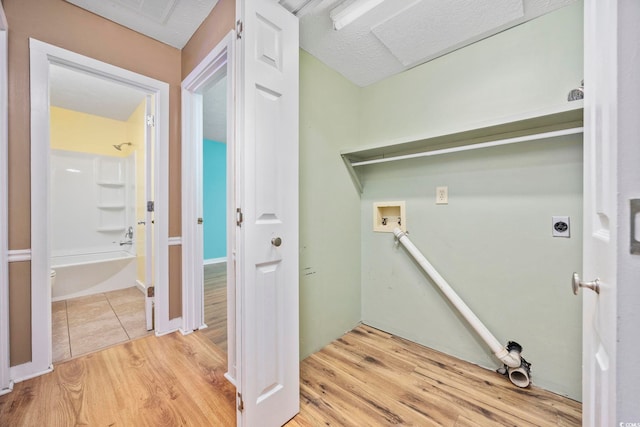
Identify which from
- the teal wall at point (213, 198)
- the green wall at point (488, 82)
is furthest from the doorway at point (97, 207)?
the green wall at point (488, 82)

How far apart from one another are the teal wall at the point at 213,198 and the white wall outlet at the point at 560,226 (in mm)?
4919

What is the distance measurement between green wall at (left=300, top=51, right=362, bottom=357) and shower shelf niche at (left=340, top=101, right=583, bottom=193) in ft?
0.78

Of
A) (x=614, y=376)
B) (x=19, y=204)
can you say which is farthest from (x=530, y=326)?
(x=19, y=204)

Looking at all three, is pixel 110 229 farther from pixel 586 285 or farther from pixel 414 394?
pixel 586 285

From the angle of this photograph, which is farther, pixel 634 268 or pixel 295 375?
pixel 295 375

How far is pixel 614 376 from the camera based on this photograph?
1.45 feet

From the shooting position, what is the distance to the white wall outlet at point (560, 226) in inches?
52.3

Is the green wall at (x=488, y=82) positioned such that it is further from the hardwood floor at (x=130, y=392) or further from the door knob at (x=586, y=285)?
the hardwood floor at (x=130, y=392)

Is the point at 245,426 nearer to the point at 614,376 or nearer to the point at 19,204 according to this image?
the point at 614,376

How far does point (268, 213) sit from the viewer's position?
1.15 m

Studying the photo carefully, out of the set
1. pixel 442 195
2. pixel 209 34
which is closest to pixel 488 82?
pixel 442 195

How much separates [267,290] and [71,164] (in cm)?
409

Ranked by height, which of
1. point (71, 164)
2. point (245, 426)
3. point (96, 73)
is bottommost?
point (245, 426)

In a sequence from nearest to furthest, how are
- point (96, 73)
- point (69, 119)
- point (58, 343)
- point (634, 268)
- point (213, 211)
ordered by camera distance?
point (634, 268) < point (96, 73) < point (58, 343) < point (69, 119) < point (213, 211)
